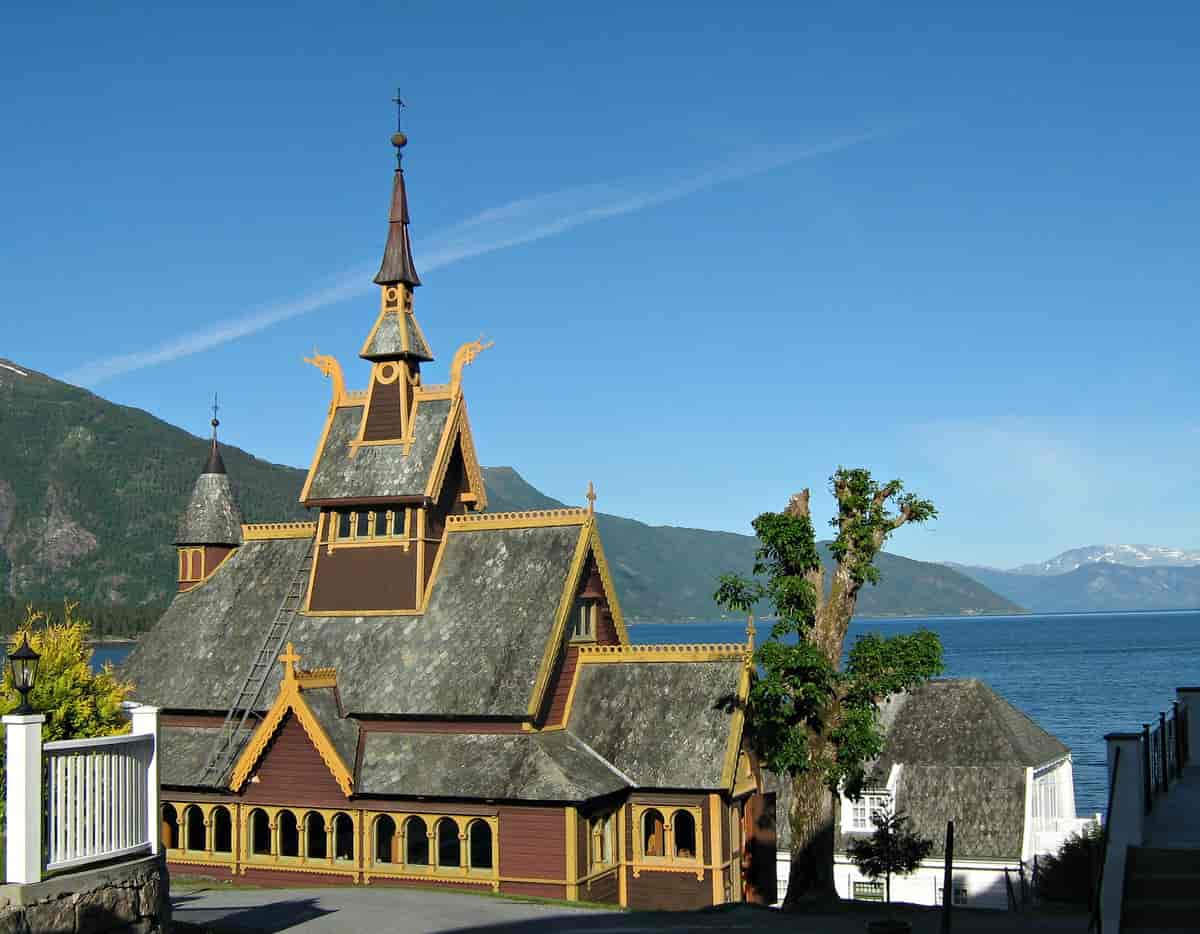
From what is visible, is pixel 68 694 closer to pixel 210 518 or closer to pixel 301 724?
pixel 301 724

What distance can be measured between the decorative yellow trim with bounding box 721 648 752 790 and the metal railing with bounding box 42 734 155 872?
19.8 meters

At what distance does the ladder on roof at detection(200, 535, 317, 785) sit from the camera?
38.8 meters

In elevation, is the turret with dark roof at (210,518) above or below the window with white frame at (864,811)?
above

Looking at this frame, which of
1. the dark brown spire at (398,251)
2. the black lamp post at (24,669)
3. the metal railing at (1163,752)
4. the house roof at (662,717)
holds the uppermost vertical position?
the dark brown spire at (398,251)

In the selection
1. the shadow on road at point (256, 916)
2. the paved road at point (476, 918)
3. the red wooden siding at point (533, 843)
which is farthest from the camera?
the red wooden siding at point (533, 843)

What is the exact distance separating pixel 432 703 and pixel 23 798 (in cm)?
2219

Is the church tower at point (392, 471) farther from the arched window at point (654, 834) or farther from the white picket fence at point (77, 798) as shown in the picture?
the white picket fence at point (77, 798)

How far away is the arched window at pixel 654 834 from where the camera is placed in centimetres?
3681

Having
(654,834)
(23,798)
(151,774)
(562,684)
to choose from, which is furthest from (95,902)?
(562,684)

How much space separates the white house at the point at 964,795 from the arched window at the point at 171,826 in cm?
2351

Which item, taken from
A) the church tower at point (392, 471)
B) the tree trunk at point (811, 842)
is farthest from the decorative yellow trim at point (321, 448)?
the tree trunk at point (811, 842)

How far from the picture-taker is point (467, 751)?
37.0 meters

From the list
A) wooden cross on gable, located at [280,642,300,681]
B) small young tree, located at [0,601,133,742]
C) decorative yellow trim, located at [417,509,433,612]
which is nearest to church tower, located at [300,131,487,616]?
decorative yellow trim, located at [417,509,433,612]

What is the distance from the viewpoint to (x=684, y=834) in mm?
38500
